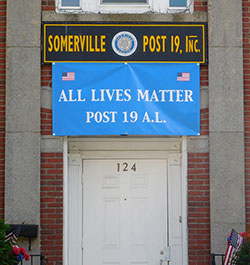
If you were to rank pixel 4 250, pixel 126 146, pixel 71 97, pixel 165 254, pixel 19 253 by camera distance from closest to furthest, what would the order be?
pixel 4 250 < pixel 19 253 < pixel 71 97 < pixel 165 254 < pixel 126 146

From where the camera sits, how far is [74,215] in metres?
8.99

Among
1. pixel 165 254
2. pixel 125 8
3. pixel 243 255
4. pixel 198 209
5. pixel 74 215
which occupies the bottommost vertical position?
pixel 165 254

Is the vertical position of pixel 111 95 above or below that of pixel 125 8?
below

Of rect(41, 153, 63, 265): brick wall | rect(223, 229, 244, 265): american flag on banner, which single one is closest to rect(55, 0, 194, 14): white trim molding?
rect(41, 153, 63, 265): brick wall

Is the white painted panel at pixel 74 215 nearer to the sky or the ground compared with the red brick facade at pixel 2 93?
nearer to the ground

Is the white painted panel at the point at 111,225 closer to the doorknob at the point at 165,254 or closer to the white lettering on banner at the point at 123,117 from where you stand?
the doorknob at the point at 165,254

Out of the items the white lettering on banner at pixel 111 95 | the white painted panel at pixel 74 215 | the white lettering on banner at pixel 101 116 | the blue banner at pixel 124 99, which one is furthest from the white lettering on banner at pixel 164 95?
the white painted panel at pixel 74 215

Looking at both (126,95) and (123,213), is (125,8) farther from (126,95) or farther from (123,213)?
(123,213)

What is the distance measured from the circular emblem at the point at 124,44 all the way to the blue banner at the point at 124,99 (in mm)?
179

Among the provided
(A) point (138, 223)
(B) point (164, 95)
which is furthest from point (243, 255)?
(B) point (164, 95)

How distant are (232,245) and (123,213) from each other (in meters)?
1.85

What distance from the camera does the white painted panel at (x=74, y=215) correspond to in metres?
8.95

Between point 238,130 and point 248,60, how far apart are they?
3.27 feet

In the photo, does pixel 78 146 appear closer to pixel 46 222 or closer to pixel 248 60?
pixel 46 222
